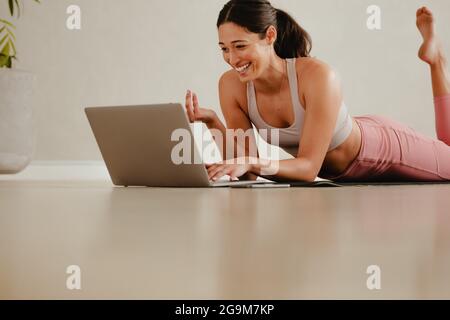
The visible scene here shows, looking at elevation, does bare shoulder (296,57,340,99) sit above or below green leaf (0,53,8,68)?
below

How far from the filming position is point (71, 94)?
484cm

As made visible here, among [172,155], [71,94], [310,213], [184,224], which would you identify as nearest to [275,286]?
[184,224]

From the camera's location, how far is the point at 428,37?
2820 millimetres

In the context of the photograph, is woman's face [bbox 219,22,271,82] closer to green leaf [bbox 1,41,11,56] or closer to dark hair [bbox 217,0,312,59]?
dark hair [bbox 217,0,312,59]

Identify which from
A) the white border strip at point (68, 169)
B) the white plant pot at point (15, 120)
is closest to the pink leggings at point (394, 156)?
the white plant pot at point (15, 120)

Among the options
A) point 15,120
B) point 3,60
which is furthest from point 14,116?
point 3,60

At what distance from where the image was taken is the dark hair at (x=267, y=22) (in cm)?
207

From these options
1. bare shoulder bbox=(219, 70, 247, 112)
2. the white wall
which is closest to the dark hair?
bare shoulder bbox=(219, 70, 247, 112)

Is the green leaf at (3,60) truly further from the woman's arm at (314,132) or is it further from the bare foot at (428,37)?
the woman's arm at (314,132)

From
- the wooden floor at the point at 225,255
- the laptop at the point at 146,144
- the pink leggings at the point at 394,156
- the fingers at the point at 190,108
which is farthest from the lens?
the pink leggings at the point at 394,156

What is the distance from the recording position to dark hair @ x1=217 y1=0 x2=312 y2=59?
2.07 metres

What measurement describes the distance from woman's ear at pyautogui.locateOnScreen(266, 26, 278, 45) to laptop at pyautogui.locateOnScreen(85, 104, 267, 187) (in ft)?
1.52

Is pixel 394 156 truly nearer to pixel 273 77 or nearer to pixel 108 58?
pixel 273 77
